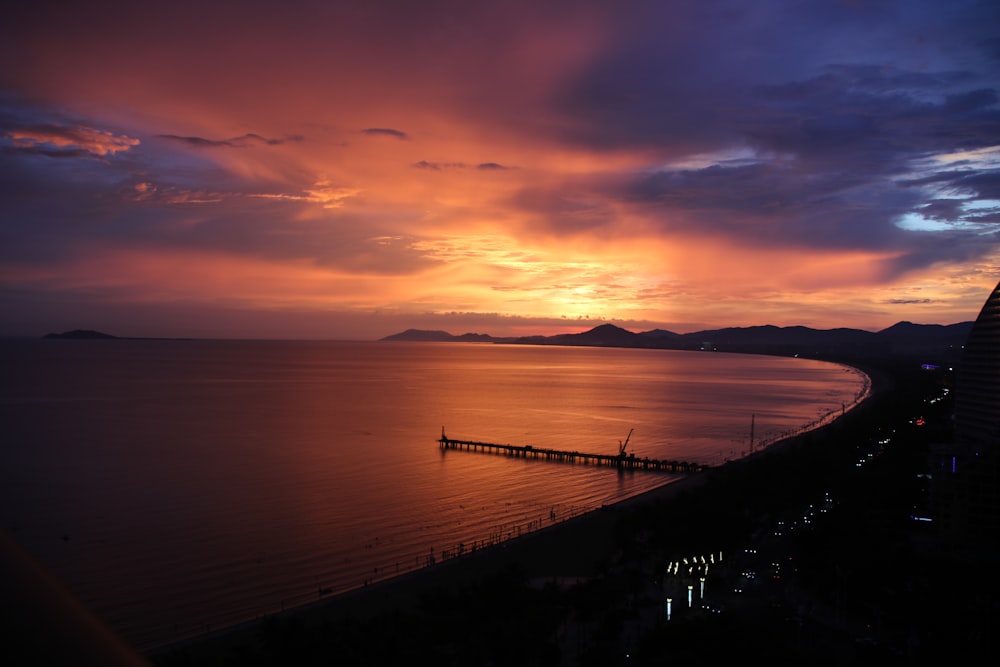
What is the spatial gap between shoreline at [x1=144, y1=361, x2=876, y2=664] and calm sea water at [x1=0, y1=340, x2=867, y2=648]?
102 cm

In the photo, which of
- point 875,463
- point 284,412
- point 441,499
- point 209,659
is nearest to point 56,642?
point 209,659

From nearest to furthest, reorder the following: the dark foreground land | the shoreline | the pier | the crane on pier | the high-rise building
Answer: the dark foreground land < the shoreline < the high-rise building < the pier < the crane on pier

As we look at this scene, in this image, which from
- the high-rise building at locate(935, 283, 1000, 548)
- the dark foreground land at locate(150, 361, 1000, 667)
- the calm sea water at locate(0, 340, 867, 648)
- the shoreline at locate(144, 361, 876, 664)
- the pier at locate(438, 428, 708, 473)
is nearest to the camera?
the dark foreground land at locate(150, 361, 1000, 667)

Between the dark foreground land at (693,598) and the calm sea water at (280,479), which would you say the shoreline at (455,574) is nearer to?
the dark foreground land at (693,598)

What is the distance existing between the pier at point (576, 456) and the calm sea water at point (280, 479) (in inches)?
55.3

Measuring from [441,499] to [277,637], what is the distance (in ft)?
56.9

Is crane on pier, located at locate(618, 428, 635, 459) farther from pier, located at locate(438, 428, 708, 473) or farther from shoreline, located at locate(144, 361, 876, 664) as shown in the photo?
shoreline, located at locate(144, 361, 876, 664)

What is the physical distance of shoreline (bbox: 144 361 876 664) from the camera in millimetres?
14961

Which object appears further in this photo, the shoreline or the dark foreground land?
the shoreline

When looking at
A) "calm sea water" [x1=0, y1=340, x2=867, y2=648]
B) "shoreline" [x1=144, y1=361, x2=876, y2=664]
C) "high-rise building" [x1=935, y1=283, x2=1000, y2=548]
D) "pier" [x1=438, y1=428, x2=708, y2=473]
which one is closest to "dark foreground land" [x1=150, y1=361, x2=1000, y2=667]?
"shoreline" [x1=144, y1=361, x2=876, y2=664]

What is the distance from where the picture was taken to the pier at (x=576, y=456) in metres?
37.7

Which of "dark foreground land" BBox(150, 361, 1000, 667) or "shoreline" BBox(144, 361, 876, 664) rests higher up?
"dark foreground land" BBox(150, 361, 1000, 667)

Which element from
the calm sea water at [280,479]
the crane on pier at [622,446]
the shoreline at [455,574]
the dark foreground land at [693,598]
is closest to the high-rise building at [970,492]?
the dark foreground land at [693,598]

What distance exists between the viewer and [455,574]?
19.3 meters
